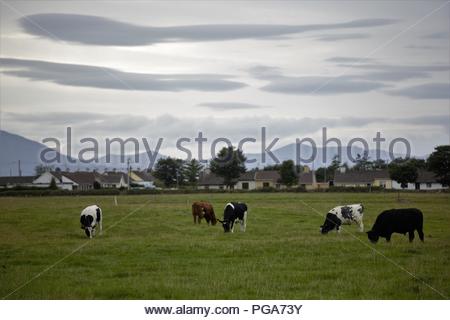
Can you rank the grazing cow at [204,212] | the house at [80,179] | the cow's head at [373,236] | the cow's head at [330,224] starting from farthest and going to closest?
the house at [80,179]
the grazing cow at [204,212]
the cow's head at [330,224]
the cow's head at [373,236]

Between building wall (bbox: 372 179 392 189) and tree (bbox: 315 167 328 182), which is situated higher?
tree (bbox: 315 167 328 182)

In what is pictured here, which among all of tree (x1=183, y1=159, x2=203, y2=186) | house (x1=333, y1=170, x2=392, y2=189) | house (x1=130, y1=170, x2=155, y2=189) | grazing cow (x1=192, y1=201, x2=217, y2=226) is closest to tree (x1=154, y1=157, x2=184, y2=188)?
tree (x1=183, y1=159, x2=203, y2=186)

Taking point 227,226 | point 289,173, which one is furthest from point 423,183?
point 227,226

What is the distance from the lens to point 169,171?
109 metres

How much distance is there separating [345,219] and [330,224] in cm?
112

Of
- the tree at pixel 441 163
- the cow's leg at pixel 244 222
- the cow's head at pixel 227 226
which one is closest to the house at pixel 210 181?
the tree at pixel 441 163

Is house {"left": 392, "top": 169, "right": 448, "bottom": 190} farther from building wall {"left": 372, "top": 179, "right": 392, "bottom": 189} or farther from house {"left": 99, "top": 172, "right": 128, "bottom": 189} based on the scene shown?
house {"left": 99, "top": 172, "right": 128, "bottom": 189}

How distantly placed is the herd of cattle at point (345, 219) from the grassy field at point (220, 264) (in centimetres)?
46

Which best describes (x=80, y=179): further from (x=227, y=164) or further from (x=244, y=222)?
(x=244, y=222)

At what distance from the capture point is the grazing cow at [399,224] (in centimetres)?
1964

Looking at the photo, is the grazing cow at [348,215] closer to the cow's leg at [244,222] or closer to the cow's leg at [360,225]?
the cow's leg at [360,225]

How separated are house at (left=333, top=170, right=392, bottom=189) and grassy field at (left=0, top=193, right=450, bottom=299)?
8489 cm

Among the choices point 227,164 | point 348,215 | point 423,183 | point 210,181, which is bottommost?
point 348,215

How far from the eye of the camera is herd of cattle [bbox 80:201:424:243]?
19688 millimetres
